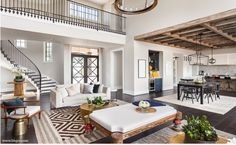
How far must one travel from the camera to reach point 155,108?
3.16 metres

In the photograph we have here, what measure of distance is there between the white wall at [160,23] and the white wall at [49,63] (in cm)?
434

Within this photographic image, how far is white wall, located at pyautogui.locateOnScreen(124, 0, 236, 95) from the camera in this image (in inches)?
167

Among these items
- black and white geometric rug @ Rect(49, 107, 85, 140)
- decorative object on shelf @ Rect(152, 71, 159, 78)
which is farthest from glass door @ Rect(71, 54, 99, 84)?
black and white geometric rug @ Rect(49, 107, 85, 140)

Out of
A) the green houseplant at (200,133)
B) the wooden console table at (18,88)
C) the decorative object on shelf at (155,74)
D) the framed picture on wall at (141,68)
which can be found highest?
the framed picture on wall at (141,68)

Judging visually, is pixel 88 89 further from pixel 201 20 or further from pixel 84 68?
pixel 201 20

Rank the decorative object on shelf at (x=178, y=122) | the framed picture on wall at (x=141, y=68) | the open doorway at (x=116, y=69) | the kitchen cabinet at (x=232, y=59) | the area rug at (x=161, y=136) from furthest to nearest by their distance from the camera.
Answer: the open doorway at (x=116, y=69) → the kitchen cabinet at (x=232, y=59) → the framed picture on wall at (x=141, y=68) → the decorative object on shelf at (x=178, y=122) → the area rug at (x=161, y=136)

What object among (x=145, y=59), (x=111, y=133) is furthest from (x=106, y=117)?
(x=145, y=59)

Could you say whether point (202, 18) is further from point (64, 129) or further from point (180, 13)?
point (64, 129)

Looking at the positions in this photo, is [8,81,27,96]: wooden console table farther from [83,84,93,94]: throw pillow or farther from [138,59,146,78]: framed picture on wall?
[138,59,146,78]: framed picture on wall

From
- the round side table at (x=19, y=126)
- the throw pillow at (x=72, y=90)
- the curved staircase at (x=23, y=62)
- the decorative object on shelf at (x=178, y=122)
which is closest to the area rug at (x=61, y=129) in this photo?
the round side table at (x=19, y=126)

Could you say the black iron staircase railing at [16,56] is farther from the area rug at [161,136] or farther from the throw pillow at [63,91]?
the area rug at [161,136]

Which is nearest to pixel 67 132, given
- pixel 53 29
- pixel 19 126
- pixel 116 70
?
pixel 19 126

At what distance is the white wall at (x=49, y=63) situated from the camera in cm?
860

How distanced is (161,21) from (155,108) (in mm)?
3875
